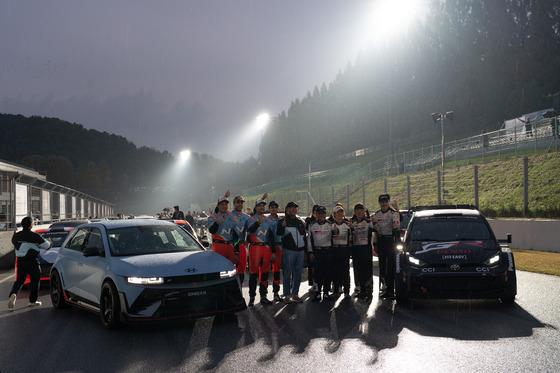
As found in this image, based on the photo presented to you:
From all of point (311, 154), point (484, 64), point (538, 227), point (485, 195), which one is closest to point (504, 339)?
point (538, 227)

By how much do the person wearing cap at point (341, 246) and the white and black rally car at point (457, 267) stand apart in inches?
41.2

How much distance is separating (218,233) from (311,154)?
109123 millimetres

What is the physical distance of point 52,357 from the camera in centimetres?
646

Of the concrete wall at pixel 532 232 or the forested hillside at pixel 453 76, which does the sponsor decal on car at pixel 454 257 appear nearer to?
the concrete wall at pixel 532 232

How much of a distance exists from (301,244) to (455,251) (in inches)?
105

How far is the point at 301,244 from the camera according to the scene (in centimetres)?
1073

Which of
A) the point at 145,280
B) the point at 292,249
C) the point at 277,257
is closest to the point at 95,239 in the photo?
the point at 145,280

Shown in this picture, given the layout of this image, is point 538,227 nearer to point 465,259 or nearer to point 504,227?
point 504,227

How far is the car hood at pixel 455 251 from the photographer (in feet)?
30.7

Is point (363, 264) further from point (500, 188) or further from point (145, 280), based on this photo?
point (500, 188)

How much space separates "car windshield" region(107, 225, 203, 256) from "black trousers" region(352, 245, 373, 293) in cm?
306

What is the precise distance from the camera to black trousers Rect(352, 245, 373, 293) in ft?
35.2

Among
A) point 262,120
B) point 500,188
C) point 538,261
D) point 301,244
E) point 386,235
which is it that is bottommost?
point 538,261

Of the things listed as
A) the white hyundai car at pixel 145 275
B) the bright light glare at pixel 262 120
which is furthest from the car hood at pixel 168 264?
the bright light glare at pixel 262 120
